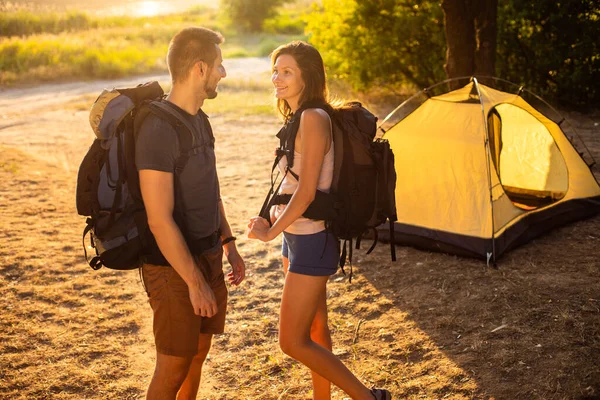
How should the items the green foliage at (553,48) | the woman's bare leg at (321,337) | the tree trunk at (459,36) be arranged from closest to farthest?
the woman's bare leg at (321,337) → the tree trunk at (459,36) → the green foliage at (553,48)

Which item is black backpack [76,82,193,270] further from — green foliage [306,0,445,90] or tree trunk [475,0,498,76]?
green foliage [306,0,445,90]

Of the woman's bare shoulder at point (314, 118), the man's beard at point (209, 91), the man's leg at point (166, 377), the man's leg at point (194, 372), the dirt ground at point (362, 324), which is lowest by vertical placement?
the dirt ground at point (362, 324)

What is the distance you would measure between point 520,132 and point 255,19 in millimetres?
32346

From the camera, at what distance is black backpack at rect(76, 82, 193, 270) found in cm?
258

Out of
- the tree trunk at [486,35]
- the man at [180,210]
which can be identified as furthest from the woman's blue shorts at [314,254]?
the tree trunk at [486,35]

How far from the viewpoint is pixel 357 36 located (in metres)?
14.1

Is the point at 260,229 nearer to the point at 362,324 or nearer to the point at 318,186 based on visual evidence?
the point at 318,186

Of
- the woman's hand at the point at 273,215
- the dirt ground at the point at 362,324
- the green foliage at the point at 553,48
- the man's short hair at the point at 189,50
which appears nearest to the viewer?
the man's short hair at the point at 189,50

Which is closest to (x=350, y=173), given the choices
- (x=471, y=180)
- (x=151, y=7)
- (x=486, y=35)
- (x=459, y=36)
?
(x=471, y=180)

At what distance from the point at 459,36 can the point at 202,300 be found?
724 centimetres

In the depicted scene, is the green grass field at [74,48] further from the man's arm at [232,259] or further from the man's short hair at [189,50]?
the man's short hair at [189,50]

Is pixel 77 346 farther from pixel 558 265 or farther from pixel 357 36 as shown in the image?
pixel 357 36

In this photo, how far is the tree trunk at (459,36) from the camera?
864 cm

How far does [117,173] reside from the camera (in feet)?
8.54
